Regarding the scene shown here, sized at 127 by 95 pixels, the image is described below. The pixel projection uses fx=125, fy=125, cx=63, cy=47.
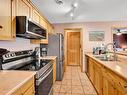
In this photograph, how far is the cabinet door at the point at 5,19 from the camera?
4.88ft

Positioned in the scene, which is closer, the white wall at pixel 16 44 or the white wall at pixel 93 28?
the white wall at pixel 16 44

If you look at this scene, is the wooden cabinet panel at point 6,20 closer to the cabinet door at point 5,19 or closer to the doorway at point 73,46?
the cabinet door at point 5,19

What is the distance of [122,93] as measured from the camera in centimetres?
152

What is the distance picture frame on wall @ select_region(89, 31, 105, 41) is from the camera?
5.84m

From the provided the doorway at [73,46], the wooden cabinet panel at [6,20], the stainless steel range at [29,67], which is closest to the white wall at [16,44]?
the stainless steel range at [29,67]

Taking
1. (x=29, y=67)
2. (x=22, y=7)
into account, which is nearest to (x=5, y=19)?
(x=22, y=7)

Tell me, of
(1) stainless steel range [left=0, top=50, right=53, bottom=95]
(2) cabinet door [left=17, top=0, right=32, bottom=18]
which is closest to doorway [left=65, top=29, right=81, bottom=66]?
(1) stainless steel range [left=0, top=50, right=53, bottom=95]

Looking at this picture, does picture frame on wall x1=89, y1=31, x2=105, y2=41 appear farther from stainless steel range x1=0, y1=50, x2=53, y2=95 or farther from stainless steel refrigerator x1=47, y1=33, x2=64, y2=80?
stainless steel range x1=0, y1=50, x2=53, y2=95

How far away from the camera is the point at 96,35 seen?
5.86 m

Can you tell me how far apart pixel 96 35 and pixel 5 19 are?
4.88 metres

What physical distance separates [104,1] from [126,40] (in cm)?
767

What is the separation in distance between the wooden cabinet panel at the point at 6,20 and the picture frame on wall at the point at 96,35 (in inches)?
183

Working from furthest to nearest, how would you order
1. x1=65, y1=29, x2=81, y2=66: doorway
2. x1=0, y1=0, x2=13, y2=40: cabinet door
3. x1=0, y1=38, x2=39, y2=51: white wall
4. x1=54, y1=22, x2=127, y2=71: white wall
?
x1=65, y1=29, x2=81, y2=66: doorway → x1=54, y1=22, x2=127, y2=71: white wall → x1=0, y1=38, x2=39, y2=51: white wall → x1=0, y1=0, x2=13, y2=40: cabinet door

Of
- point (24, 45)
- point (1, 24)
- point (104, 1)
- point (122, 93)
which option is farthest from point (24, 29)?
point (104, 1)
